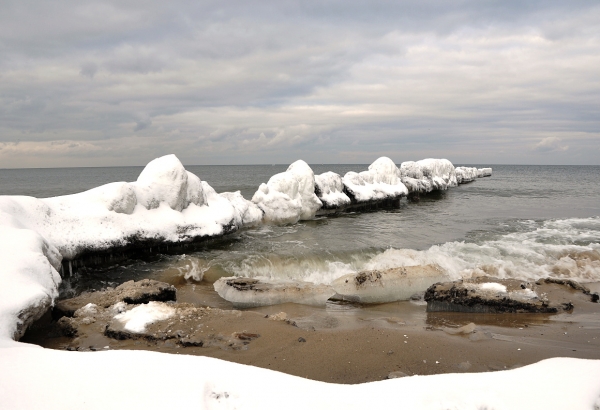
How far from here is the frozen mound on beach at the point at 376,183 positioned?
25453mm

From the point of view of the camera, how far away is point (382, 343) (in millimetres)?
5715

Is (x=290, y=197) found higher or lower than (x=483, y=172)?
lower

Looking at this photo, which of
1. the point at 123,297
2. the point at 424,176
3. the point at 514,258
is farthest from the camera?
the point at 424,176

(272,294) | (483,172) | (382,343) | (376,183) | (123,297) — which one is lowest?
(272,294)

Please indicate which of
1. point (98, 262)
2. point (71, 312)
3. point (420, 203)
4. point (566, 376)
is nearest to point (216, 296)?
point (71, 312)

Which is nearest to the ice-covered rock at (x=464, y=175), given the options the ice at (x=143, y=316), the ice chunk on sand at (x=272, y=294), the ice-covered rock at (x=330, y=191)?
the ice-covered rock at (x=330, y=191)

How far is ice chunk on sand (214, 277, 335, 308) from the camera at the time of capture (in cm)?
852

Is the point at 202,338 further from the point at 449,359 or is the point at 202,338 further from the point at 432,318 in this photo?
the point at 432,318

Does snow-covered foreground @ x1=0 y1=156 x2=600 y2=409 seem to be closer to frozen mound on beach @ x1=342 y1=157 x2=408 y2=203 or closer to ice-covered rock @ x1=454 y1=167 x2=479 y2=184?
frozen mound on beach @ x1=342 y1=157 x2=408 y2=203

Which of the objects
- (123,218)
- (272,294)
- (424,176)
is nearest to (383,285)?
(272,294)

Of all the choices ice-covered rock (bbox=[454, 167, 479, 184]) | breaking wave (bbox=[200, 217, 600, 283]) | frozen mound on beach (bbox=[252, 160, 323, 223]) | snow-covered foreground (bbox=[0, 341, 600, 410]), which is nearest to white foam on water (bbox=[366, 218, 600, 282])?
breaking wave (bbox=[200, 217, 600, 283])

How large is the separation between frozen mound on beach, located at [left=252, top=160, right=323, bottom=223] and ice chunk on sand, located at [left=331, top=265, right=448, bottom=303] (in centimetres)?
1008

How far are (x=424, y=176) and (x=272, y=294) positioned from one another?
1251 inches

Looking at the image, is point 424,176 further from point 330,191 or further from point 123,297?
point 123,297
